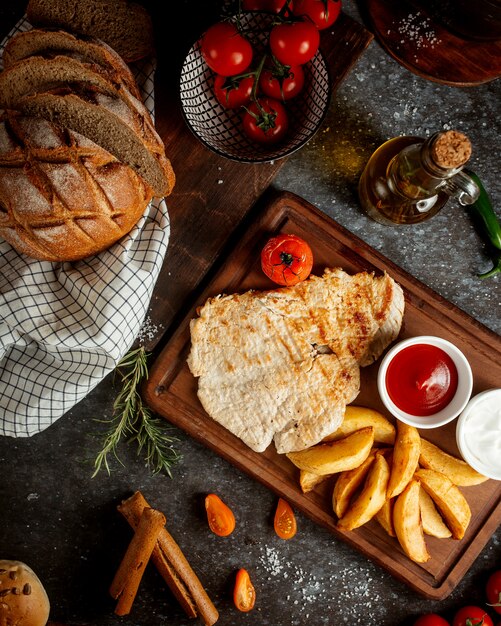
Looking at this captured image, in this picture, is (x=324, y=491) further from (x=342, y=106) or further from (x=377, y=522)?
(x=342, y=106)

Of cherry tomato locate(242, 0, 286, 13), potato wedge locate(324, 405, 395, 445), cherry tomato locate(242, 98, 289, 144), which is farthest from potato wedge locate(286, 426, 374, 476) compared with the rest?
cherry tomato locate(242, 0, 286, 13)

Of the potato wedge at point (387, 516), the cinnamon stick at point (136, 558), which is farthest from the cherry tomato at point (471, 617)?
the cinnamon stick at point (136, 558)

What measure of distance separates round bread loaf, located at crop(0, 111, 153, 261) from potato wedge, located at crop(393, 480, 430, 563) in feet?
4.34

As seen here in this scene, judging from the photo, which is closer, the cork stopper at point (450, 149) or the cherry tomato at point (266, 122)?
the cork stopper at point (450, 149)

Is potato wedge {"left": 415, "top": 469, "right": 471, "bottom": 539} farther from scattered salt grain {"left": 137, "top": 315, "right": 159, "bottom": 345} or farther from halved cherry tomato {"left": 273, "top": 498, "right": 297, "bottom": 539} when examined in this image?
scattered salt grain {"left": 137, "top": 315, "right": 159, "bottom": 345}

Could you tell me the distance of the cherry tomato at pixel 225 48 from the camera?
1777 millimetres

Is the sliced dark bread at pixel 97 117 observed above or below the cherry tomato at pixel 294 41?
below

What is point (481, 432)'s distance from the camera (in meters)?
2.00

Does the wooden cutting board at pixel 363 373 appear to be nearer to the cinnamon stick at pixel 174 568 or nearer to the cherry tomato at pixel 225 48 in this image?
the cinnamon stick at pixel 174 568

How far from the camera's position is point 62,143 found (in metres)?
1.62

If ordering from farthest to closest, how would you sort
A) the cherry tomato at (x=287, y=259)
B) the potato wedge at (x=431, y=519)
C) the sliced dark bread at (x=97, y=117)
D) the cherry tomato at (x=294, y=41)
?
the potato wedge at (x=431, y=519) → the cherry tomato at (x=287, y=259) → the cherry tomato at (x=294, y=41) → the sliced dark bread at (x=97, y=117)

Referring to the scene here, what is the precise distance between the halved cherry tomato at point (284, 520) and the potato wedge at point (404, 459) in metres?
0.43

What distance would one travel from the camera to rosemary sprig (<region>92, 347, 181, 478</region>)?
2.16m

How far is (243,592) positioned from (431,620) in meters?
0.74
